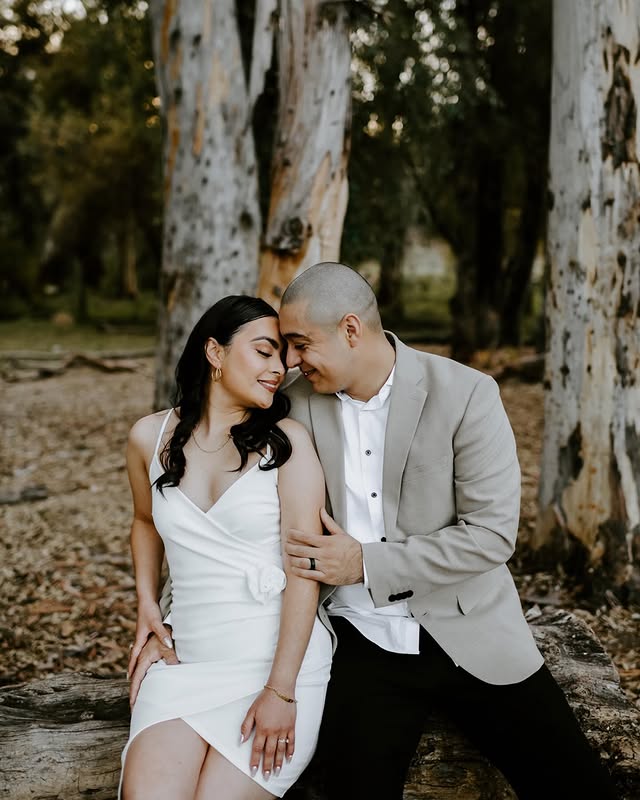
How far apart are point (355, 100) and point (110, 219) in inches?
559

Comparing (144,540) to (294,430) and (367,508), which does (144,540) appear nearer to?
(294,430)

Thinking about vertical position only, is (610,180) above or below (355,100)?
below

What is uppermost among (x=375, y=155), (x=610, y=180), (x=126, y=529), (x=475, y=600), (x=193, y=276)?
(x=375, y=155)

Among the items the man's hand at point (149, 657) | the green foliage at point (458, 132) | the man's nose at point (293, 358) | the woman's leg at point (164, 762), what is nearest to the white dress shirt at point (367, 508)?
the man's nose at point (293, 358)

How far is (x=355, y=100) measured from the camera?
833cm

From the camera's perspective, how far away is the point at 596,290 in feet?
14.0

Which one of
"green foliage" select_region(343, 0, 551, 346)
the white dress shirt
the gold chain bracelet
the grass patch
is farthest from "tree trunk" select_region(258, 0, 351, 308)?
the grass patch

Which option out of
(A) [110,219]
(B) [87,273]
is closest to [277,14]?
(A) [110,219]

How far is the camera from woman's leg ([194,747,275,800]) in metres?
2.22

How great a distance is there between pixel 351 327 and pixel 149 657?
131 centimetres

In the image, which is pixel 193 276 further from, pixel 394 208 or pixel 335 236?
pixel 394 208

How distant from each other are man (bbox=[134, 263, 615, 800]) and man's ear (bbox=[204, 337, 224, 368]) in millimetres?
235

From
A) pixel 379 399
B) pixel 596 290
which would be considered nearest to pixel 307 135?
pixel 596 290

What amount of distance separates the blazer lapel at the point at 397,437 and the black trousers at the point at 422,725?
18.1 inches
